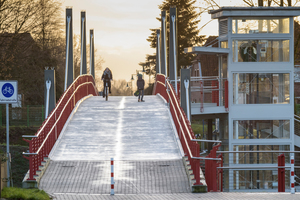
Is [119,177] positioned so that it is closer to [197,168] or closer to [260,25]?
[197,168]

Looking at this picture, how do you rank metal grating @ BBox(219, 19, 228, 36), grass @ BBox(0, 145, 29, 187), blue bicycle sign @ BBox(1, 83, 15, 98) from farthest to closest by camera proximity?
metal grating @ BBox(219, 19, 228, 36)
grass @ BBox(0, 145, 29, 187)
blue bicycle sign @ BBox(1, 83, 15, 98)

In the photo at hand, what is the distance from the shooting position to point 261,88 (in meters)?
27.8

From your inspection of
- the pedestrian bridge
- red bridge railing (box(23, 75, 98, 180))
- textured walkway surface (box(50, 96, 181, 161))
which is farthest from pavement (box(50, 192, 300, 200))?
textured walkway surface (box(50, 96, 181, 161))

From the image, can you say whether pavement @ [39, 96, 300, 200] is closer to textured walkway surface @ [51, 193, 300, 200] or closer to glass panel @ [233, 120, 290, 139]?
textured walkway surface @ [51, 193, 300, 200]

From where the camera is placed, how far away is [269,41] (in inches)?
1086

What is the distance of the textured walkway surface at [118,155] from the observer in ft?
42.2

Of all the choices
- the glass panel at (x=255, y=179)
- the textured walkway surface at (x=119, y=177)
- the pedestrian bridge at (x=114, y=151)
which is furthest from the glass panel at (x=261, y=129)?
the textured walkway surface at (x=119, y=177)

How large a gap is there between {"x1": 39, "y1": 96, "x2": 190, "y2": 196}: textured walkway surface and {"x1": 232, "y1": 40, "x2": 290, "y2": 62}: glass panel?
265 inches

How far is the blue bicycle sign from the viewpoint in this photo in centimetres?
1349

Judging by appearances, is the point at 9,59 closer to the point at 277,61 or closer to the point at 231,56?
the point at 231,56

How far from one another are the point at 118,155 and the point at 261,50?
14341 mm

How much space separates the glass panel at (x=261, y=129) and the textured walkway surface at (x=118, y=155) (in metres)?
6.30

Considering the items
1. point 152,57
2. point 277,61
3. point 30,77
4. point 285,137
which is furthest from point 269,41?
point 152,57

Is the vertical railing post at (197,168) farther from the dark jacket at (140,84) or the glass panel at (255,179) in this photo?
the glass panel at (255,179)
